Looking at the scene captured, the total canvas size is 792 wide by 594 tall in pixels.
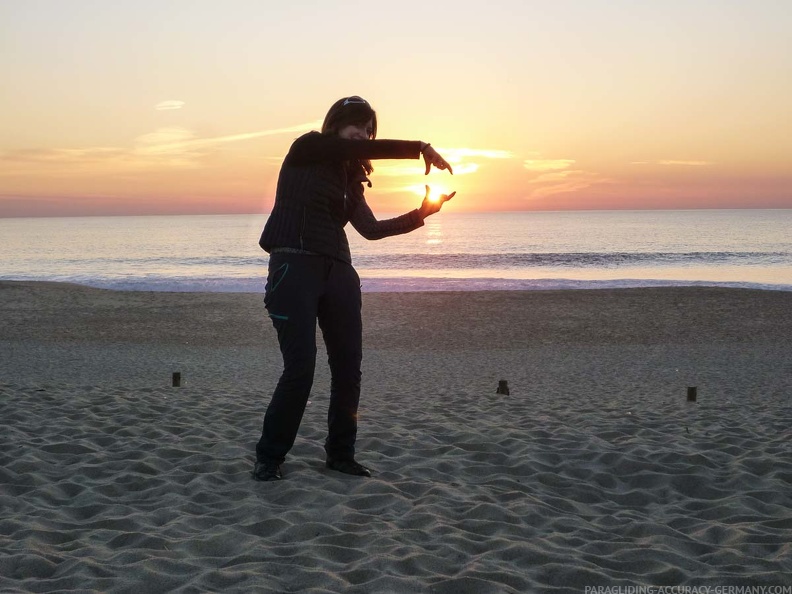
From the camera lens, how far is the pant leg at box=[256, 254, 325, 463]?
13.2 feet

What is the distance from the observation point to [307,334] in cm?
407

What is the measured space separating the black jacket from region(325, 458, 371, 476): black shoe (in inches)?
48.8

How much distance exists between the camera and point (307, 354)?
405cm

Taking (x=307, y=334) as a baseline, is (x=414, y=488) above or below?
below

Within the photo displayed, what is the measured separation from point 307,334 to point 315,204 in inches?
27.5

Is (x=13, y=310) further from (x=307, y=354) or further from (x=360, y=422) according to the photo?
(x=307, y=354)

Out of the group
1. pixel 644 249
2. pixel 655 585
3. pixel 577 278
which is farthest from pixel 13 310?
pixel 644 249

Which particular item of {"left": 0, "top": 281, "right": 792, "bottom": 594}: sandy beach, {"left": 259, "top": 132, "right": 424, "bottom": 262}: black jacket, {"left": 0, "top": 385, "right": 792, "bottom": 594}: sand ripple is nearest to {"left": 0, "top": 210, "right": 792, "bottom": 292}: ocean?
{"left": 0, "top": 281, "right": 792, "bottom": 594}: sandy beach

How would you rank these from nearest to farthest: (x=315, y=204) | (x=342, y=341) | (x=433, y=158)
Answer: (x=433, y=158) < (x=315, y=204) < (x=342, y=341)

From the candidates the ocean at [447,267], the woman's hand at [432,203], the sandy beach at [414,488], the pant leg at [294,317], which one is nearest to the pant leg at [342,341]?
the pant leg at [294,317]

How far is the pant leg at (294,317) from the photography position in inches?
158

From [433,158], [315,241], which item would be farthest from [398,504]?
[433,158]

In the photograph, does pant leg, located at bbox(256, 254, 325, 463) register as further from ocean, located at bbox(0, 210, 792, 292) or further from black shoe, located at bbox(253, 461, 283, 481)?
ocean, located at bbox(0, 210, 792, 292)

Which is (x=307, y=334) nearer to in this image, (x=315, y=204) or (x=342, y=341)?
(x=342, y=341)
